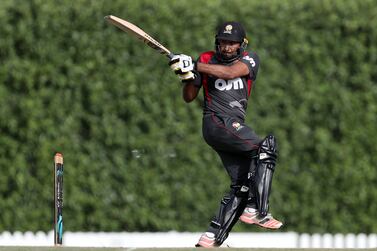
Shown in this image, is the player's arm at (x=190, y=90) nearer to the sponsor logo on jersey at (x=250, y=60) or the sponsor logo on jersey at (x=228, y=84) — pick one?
the sponsor logo on jersey at (x=228, y=84)

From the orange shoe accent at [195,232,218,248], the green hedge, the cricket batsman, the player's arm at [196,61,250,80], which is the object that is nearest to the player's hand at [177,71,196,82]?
the cricket batsman

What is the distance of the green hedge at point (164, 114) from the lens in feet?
54.5

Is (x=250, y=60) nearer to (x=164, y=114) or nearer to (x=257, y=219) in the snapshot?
(x=257, y=219)

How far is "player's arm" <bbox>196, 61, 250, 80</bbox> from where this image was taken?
38.4 ft

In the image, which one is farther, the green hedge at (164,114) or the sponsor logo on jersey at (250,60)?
the green hedge at (164,114)

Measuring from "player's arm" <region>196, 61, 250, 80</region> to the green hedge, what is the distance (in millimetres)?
4920

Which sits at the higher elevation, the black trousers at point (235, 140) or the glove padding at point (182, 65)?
the glove padding at point (182, 65)

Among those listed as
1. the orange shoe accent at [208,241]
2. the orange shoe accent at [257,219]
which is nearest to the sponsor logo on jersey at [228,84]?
the orange shoe accent at [257,219]

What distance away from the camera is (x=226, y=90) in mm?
11914

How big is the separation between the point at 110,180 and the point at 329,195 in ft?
9.54

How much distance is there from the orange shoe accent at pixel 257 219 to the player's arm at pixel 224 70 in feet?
4.11

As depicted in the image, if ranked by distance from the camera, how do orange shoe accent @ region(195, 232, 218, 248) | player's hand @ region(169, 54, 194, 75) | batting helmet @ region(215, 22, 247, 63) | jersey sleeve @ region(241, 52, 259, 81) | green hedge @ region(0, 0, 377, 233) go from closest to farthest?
player's hand @ region(169, 54, 194, 75) → batting helmet @ region(215, 22, 247, 63) → jersey sleeve @ region(241, 52, 259, 81) → orange shoe accent @ region(195, 232, 218, 248) → green hedge @ region(0, 0, 377, 233)

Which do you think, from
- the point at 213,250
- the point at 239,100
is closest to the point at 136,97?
the point at 239,100

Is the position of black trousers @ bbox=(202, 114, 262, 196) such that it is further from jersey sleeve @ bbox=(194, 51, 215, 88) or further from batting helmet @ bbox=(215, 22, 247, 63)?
batting helmet @ bbox=(215, 22, 247, 63)
